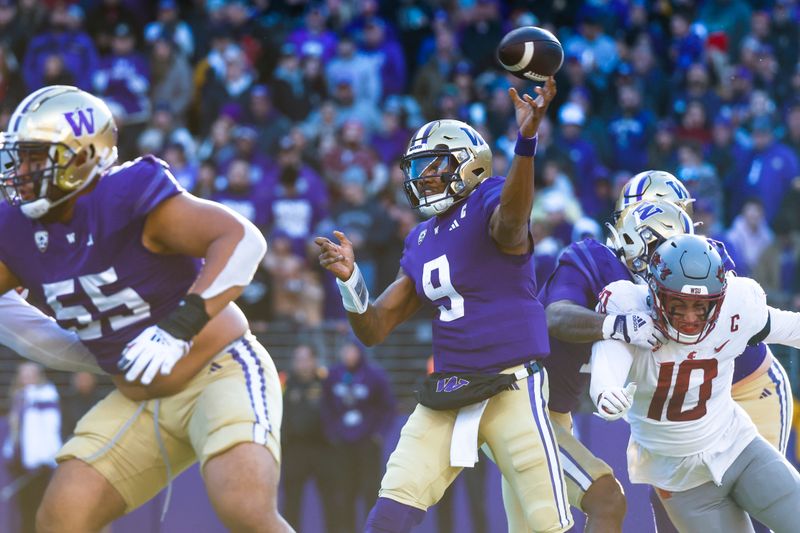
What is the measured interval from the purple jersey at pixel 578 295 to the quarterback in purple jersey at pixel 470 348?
0.43 metres

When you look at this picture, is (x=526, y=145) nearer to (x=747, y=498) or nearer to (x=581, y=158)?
(x=747, y=498)

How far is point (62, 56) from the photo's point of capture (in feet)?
39.6

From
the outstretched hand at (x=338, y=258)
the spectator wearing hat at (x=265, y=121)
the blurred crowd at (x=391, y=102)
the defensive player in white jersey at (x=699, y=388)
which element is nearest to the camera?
the defensive player in white jersey at (x=699, y=388)

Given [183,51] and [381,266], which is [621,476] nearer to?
[381,266]

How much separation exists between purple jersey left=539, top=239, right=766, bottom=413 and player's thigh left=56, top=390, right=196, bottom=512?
1.71 m

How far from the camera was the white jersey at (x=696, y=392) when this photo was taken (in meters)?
5.12

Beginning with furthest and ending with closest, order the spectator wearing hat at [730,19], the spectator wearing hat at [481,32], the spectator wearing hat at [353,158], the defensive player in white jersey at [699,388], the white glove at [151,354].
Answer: the spectator wearing hat at [481,32]
the spectator wearing hat at [730,19]
the spectator wearing hat at [353,158]
the defensive player in white jersey at [699,388]
the white glove at [151,354]

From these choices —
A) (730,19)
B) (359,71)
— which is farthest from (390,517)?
(730,19)

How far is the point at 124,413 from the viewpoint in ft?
16.0

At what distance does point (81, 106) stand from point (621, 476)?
12.5 ft

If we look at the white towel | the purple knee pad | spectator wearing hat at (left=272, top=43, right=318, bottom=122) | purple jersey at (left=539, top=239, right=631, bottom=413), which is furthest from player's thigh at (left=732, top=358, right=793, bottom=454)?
spectator wearing hat at (left=272, top=43, right=318, bottom=122)

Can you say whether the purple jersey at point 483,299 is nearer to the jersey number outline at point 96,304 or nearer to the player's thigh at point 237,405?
the player's thigh at point 237,405

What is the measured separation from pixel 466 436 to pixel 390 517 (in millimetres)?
409

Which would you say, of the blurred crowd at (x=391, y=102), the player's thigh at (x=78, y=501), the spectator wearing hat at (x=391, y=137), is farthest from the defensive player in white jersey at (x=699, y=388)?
the spectator wearing hat at (x=391, y=137)
